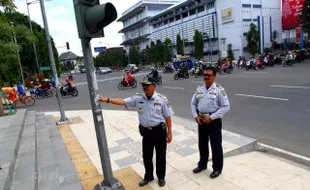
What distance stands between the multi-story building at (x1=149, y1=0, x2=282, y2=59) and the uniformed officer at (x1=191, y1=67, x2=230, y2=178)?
3816 cm

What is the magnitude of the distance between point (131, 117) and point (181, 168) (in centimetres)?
432

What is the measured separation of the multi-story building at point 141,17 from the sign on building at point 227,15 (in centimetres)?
3158

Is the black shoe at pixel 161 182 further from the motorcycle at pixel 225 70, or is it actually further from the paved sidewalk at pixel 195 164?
the motorcycle at pixel 225 70

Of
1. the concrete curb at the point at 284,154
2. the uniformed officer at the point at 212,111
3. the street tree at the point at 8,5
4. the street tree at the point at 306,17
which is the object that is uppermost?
the street tree at the point at 306,17

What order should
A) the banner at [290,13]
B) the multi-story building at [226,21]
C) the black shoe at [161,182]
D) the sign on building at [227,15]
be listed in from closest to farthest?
the black shoe at [161,182] < the banner at [290,13] < the multi-story building at [226,21] < the sign on building at [227,15]

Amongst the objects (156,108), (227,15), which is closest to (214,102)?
(156,108)

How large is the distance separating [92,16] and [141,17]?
252 feet

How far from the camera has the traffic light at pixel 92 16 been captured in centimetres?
263

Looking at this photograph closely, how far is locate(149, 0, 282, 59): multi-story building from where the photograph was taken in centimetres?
4319

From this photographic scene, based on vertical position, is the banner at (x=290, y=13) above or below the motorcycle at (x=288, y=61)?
above

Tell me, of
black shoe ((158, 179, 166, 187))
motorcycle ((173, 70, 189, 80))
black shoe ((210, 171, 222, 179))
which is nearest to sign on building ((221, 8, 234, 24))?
motorcycle ((173, 70, 189, 80))

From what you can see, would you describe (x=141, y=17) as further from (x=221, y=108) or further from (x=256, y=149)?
(x=221, y=108)

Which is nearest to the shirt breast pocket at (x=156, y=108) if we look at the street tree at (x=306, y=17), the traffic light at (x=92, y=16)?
the traffic light at (x=92, y=16)

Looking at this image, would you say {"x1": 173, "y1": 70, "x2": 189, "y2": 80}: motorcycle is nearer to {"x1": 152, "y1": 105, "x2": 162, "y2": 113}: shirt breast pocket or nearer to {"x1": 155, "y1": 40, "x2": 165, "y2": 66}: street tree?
{"x1": 152, "y1": 105, "x2": 162, "y2": 113}: shirt breast pocket
